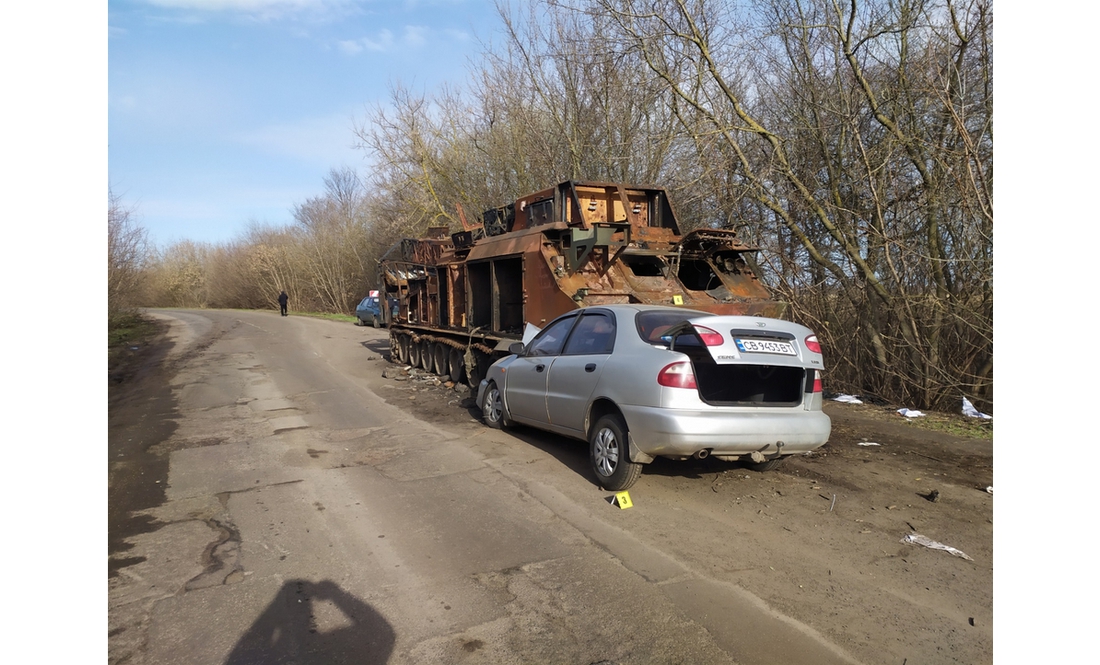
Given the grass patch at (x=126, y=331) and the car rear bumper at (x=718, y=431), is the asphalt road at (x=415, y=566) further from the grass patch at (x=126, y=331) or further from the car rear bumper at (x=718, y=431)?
the grass patch at (x=126, y=331)

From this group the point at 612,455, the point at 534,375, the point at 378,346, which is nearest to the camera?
the point at 612,455

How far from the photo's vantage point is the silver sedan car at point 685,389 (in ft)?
17.1

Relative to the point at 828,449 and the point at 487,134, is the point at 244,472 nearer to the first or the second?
the point at 828,449

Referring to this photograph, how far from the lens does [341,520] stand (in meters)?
5.15

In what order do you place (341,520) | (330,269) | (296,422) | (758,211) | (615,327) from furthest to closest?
(330,269), (758,211), (296,422), (615,327), (341,520)

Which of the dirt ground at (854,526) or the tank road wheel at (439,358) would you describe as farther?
the tank road wheel at (439,358)

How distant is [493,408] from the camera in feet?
27.9

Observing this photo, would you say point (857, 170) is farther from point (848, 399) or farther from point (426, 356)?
point (426, 356)

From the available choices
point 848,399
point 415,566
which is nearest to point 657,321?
point 415,566

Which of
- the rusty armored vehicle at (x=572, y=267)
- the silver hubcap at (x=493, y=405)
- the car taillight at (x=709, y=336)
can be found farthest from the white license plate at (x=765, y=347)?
the silver hubcap at (x=493, y=405)

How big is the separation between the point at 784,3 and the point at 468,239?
22.7 feet

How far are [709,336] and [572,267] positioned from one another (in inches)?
170

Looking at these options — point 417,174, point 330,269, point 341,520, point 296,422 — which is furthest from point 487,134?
point 330,269

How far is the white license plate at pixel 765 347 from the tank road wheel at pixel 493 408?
3706 mm
